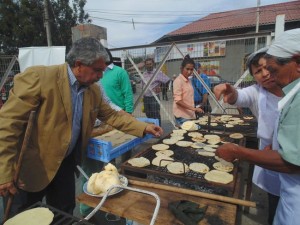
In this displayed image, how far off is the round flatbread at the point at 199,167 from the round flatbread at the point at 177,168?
0.06m

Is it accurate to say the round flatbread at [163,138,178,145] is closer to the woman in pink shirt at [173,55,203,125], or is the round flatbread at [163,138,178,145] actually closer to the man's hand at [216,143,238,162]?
the man's hand at [216,143,238,162]

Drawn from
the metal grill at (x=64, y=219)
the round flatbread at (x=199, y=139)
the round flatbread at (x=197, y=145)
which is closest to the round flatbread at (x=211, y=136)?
the round flatbread at (x=199, y=139)

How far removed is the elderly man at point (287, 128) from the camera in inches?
48.5

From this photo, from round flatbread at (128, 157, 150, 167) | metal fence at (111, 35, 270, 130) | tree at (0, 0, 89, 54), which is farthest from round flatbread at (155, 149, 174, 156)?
tree at (0, 0, 89, 54)

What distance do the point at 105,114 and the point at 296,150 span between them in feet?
6.20

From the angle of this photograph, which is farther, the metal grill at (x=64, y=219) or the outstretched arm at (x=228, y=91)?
the outstretched arm at (x=228, y=91)

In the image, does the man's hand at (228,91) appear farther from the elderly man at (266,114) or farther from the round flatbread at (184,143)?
the round flatbread at (184,143)

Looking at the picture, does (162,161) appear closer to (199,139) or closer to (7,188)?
(199,139)

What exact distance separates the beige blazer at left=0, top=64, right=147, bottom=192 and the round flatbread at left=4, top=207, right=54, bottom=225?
0.56 m

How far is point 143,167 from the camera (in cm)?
202

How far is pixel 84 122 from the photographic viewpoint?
2.18 m

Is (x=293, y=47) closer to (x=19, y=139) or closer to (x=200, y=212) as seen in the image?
(x=200, y=212)

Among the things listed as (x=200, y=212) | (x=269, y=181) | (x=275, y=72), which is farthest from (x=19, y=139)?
(x=269, y=181)

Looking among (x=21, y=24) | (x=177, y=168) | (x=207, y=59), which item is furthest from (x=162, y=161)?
(x=21, y=24)
